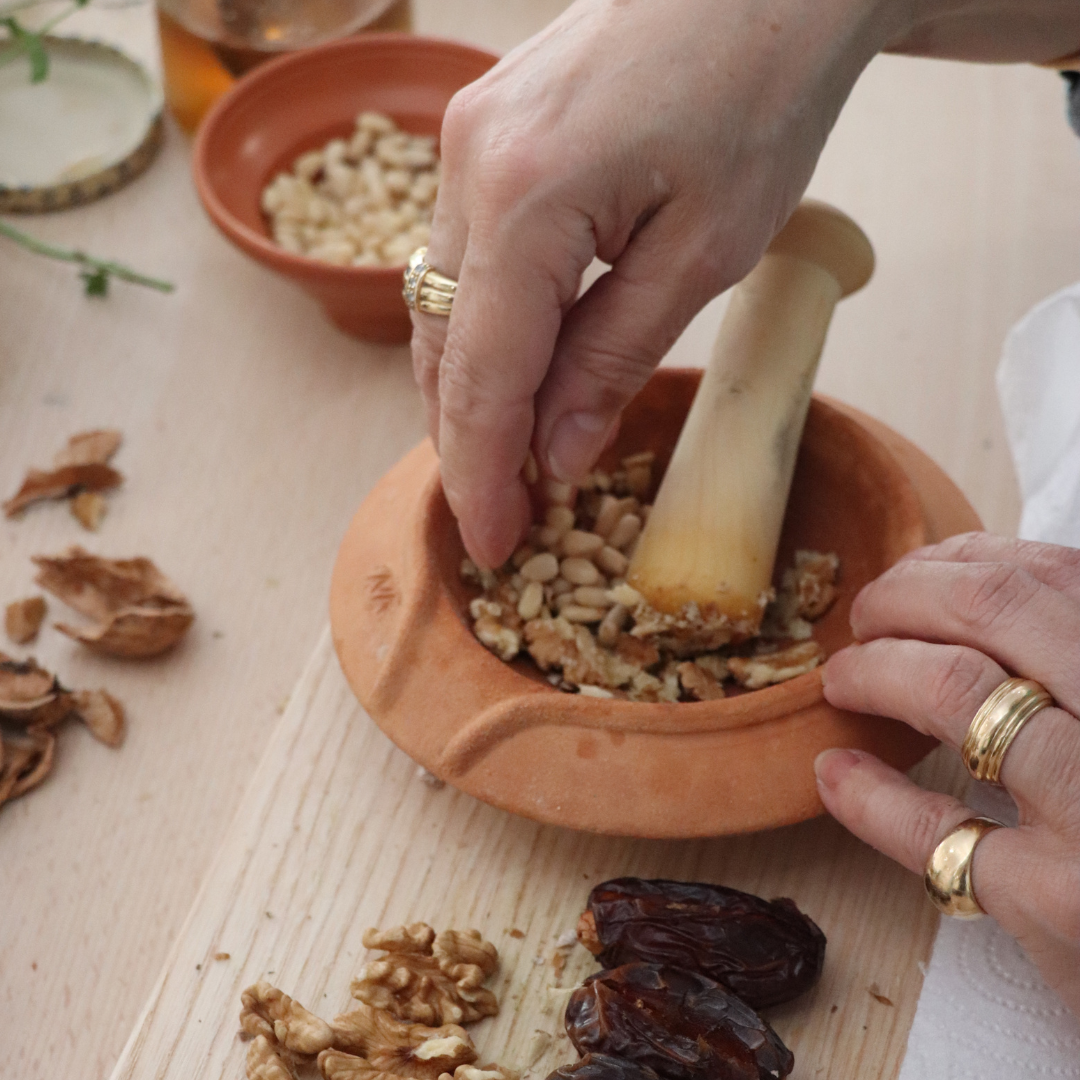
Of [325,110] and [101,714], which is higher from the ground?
[325,110]

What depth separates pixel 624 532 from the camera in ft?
2.97

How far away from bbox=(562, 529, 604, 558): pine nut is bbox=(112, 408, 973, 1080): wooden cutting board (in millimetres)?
183

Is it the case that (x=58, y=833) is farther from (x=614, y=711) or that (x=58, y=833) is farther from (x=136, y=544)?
(x=614, y=711)

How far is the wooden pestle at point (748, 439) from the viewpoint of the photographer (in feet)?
2.70

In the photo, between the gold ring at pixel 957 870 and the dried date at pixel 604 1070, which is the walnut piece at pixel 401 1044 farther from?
the gold ring at pixel 957 870

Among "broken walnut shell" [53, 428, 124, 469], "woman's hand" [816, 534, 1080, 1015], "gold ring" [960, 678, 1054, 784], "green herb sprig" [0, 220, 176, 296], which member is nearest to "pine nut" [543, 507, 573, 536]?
"woman's hand" [816, 534, 1080, 1015]

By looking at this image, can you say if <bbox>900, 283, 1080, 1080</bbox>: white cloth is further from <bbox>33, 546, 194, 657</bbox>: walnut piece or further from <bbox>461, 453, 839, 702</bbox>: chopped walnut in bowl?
<bbox>33, 546, 194, 657</bbox>: walnut piece

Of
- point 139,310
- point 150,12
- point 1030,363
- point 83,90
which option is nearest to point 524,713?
point 1030,363

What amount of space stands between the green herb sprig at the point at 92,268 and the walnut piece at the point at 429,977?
2.42 feet

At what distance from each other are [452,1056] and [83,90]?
1.14 m

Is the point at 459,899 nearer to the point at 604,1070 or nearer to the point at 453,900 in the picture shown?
the point at 453,900

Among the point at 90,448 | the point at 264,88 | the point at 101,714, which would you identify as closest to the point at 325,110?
the point at 264,88

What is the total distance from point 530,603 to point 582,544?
0.06 m

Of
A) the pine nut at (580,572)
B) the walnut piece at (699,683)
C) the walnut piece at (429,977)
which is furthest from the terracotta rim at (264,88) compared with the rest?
the walnut piece at (429,977)
